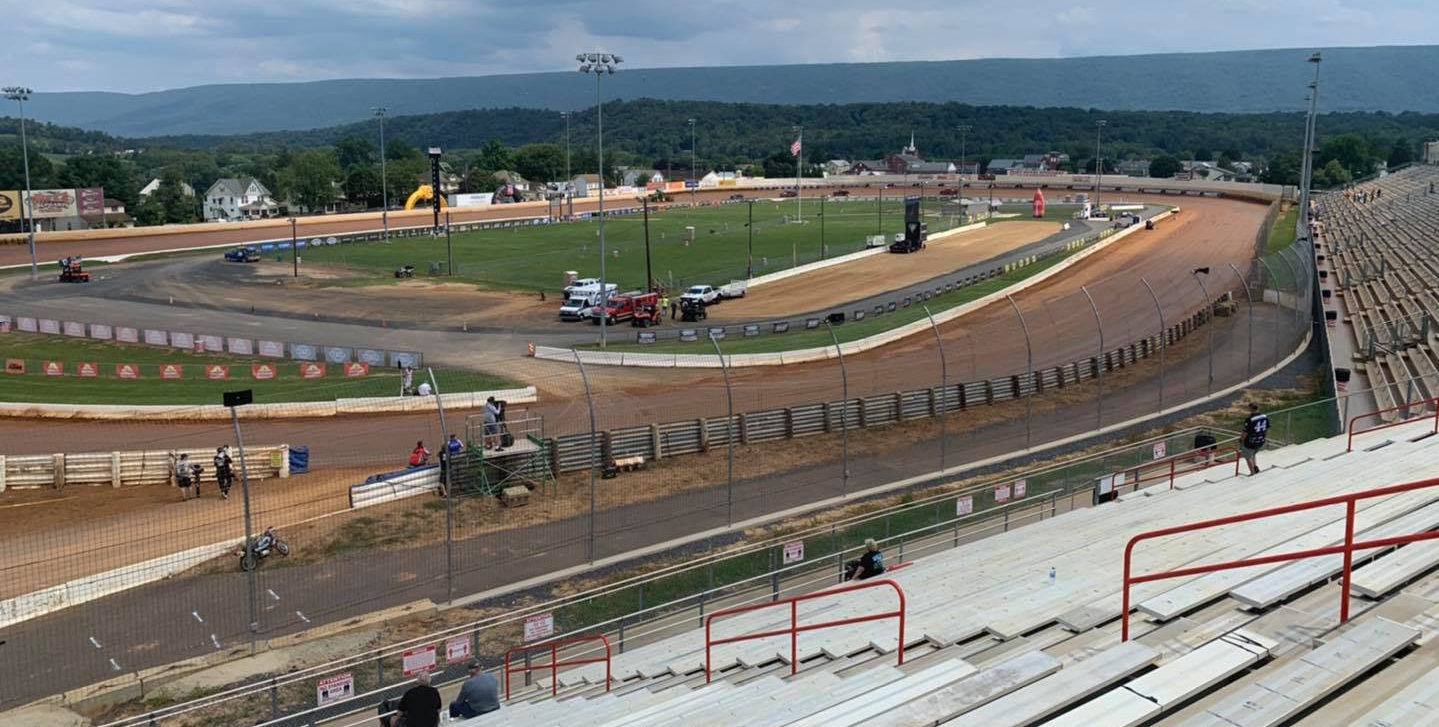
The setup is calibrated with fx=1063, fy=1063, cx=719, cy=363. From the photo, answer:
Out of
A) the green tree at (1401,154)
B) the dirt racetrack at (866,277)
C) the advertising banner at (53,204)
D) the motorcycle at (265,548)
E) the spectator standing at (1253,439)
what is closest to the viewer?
the spectator standing at (1253,439)

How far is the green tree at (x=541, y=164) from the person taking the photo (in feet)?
598

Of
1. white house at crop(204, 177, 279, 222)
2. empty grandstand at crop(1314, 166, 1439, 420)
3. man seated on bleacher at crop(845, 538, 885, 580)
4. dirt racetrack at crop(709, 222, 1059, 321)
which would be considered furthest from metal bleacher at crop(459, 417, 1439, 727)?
white house at crop(204, 177, 279, 222)

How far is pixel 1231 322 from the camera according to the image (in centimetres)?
4372

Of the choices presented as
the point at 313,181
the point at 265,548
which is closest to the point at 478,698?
the point at 265,548

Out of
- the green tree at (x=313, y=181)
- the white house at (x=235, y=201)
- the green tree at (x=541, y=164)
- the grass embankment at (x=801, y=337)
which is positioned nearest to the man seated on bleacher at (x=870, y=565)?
the grass embankment at (x=801, y=337)

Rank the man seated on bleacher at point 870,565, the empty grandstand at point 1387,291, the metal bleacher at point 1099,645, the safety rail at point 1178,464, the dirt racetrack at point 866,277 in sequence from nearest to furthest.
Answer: the metal bleacher at point 1099,645 < the man seated on bleacher at point 870,565 < the safety rail at point 1178,464 < the empty grandstand at point 1387,291 < the dirt racetrack at point 866,277

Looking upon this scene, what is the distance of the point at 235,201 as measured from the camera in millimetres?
161750

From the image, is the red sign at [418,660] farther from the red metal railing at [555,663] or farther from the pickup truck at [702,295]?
the pickup truck at [702,295]

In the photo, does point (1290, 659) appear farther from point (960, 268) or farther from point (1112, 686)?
point (960, 268)

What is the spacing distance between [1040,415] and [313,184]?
128m

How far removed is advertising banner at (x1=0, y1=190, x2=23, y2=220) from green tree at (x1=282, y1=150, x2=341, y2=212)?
42.9m

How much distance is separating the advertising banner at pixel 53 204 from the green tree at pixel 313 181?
1444 inches

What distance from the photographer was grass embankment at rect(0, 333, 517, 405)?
31328 mm

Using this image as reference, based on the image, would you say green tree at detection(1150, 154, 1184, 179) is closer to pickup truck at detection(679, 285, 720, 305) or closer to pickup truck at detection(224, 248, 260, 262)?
pickup truck at detection(679, 285, 720, 305)
